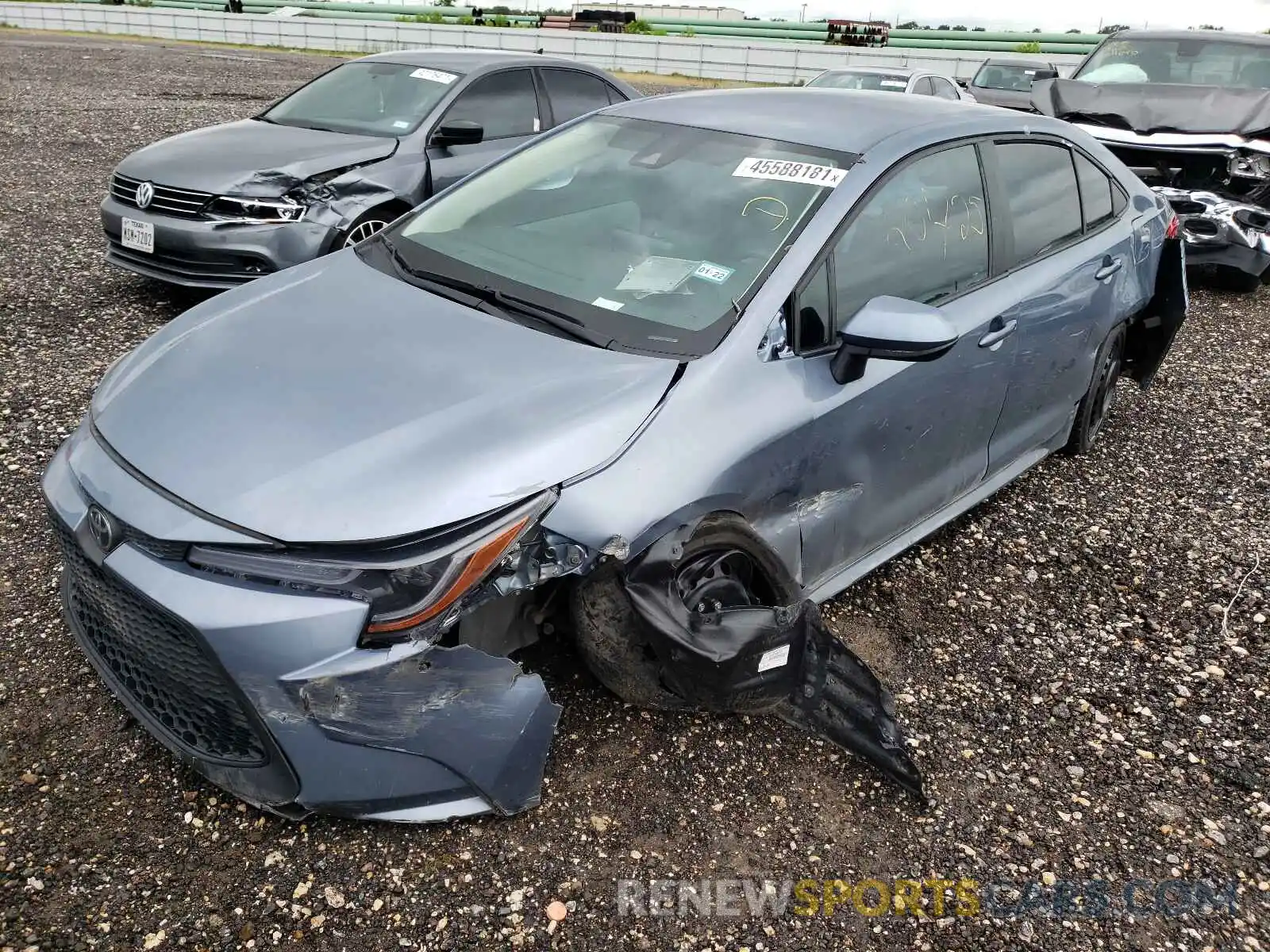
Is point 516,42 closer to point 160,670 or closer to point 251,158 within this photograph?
point 251,158

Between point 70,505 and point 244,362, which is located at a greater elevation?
point 244,362

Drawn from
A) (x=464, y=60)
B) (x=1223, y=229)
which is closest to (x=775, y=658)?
(x=464, y=60)

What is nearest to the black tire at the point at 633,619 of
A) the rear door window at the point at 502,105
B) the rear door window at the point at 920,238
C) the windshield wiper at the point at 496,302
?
the windshield wiper at the point at 496,302

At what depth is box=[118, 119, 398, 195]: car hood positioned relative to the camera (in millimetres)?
5387

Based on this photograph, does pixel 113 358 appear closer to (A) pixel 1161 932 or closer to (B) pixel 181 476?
(B) pixel 181 476

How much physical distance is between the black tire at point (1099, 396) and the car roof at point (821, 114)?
115cm

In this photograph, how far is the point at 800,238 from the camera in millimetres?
A: 2783

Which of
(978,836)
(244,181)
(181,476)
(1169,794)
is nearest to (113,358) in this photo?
(244,181)

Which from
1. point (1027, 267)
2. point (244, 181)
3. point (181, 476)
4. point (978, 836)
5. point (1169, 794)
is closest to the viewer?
point (181, 476)

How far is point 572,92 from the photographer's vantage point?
7027 mm

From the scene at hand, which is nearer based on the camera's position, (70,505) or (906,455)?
(70,505)

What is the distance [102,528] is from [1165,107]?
26.0 feet

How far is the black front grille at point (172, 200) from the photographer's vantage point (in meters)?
5.34

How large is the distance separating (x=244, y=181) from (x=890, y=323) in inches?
161
